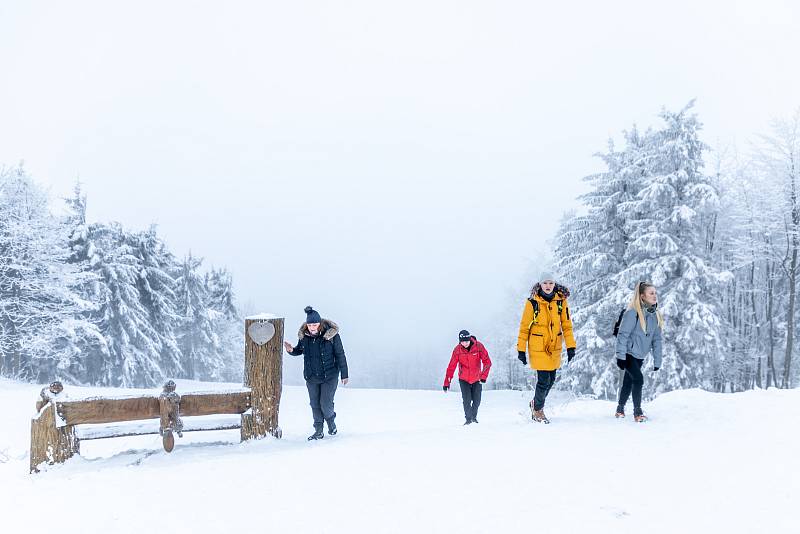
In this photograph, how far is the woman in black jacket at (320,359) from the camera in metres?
7.39

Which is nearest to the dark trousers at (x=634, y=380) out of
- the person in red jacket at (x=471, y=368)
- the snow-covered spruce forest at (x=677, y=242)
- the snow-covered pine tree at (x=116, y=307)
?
the person in red jacket at (x=471, y=368)

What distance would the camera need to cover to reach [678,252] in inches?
674

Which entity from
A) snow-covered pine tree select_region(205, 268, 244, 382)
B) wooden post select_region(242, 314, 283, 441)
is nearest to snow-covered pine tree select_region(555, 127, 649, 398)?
wooden post select_region(242, 314, 283, 441)

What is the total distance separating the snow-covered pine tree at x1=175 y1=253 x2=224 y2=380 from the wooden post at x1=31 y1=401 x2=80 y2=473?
2949 cm

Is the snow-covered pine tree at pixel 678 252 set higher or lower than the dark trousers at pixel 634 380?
higher

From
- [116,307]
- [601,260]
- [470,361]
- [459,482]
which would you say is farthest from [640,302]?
[116,307]

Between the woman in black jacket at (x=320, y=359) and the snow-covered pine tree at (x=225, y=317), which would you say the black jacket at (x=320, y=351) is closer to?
the woman in black jacket at (x=320, y=359)

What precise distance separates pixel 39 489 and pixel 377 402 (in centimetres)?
1329

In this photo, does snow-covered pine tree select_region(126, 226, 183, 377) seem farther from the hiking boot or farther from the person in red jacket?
the person in red jacket

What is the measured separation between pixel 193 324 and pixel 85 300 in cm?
1312

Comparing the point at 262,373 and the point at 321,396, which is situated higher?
the point at 262,373

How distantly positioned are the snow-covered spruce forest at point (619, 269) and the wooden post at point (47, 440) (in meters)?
16.0

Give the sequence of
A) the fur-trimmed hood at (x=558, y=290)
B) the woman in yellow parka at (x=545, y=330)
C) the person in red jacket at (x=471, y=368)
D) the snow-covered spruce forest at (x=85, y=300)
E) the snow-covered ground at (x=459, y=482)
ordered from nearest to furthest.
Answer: the snow-covered ground at (x=459, y=482), the woman in yellow parka at (x=545, y=330), the fur-trimmed hood at (x=558, y=290), the person in red jacket at (x=471, y=368), the snow-covered spruce forest at (x=85, y=300)

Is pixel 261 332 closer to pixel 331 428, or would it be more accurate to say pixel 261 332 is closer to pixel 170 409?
pixel 170 409
